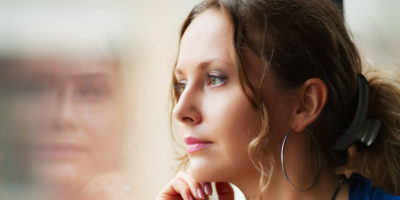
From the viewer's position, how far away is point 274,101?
1.13 meters

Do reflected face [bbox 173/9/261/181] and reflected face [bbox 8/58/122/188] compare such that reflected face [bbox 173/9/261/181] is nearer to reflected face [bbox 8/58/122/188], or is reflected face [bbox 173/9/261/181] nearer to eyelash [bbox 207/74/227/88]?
eyelash [bbox 207/74/227/88]

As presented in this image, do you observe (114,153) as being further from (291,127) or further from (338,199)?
(338,199)

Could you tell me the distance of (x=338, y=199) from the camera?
1.25m

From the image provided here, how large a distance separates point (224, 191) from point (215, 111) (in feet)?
1.26

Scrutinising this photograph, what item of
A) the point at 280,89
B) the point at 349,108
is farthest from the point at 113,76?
the point at 349,108

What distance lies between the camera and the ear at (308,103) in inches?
45.4

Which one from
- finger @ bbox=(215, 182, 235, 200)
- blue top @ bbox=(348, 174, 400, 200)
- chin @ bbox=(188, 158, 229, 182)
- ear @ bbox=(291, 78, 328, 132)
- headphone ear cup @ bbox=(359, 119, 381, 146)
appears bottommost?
finger @ bbox=(215, 182, 235, 200)

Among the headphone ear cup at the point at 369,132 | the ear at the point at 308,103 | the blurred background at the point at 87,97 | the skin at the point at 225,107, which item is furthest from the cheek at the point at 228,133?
the headphone ear cup at the point at 369,132

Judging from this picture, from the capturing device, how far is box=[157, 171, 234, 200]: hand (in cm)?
128

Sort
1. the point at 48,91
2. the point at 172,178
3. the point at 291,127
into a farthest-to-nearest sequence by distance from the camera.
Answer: the point at 172,178, the point at 291,127, the point at 48,91

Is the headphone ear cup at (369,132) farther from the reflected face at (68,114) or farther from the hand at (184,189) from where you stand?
the reflected face at (68,114)

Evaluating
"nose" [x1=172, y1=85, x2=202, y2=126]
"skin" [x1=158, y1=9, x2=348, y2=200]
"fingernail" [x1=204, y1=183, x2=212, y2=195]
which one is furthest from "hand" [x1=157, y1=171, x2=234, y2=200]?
"nose" [x1=172, y1=85, x2=202, y2=126]

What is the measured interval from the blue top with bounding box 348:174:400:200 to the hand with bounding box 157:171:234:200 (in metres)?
0.38

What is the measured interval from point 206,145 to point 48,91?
0.38 m
